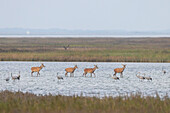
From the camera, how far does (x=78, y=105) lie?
60.0ft

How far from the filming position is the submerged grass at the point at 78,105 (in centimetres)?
1730

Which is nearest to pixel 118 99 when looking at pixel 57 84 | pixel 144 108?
pixel 144 108

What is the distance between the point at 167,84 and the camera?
3250cm

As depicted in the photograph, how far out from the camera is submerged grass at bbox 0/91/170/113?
56.7 ft

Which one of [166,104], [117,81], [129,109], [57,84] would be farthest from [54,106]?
[117,81]

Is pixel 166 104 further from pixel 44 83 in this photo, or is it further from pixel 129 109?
pixel 44 83

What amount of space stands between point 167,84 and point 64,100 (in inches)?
586

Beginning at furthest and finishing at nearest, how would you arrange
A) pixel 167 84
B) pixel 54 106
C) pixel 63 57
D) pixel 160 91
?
pixel 63 57
pixel 167 84
pixel 160 91
pixel 54 106

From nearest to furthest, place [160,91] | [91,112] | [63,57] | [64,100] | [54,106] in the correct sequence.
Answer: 1. [91,112]
2. [54,106]
3. [64,100]
4. [160,91]
5. [63,57]

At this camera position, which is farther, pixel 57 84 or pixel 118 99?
pixel 57 84

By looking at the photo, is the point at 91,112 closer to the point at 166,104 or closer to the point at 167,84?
the point at 166,104

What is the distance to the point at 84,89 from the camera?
94.6 feet

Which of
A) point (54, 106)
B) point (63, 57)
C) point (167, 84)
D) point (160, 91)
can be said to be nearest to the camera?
point (54, 106)

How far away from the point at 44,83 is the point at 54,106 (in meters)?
15.0
